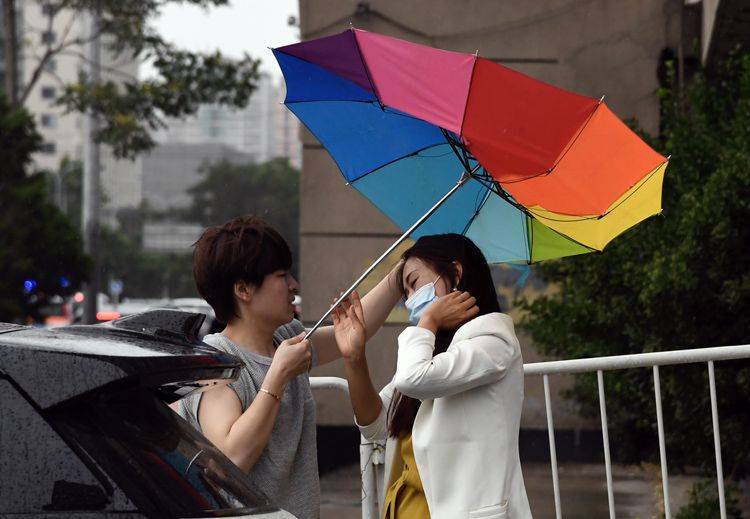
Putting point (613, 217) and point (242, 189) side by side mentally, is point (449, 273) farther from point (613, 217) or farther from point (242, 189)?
point (242, 189)

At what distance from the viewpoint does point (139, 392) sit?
1987 millimetres

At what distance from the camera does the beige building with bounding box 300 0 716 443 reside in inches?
372

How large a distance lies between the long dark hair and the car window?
4.84ft

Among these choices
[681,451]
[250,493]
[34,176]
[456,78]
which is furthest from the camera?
[34,176]

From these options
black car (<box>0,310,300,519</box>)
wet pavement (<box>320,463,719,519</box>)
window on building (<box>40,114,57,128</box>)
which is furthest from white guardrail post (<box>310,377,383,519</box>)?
window on building (<box>40,114,57,128</box>)

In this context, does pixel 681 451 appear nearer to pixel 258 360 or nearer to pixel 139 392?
pixel 258 360

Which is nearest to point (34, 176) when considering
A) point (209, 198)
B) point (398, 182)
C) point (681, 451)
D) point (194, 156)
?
point (681, 451)

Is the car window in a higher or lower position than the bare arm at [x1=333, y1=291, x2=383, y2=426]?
lower

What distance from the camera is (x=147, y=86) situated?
18.9m

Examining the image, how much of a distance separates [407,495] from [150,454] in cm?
134

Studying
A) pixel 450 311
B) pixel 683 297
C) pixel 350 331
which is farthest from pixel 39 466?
pixel 683 297

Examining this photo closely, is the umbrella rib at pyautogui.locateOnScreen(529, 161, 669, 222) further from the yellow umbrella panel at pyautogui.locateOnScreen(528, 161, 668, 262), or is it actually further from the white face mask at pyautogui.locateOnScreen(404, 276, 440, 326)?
the white face mask at pyautogui.locateOnScreen(404, 276, 440, 326)

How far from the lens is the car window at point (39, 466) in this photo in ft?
5.91

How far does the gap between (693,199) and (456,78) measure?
117 inches
